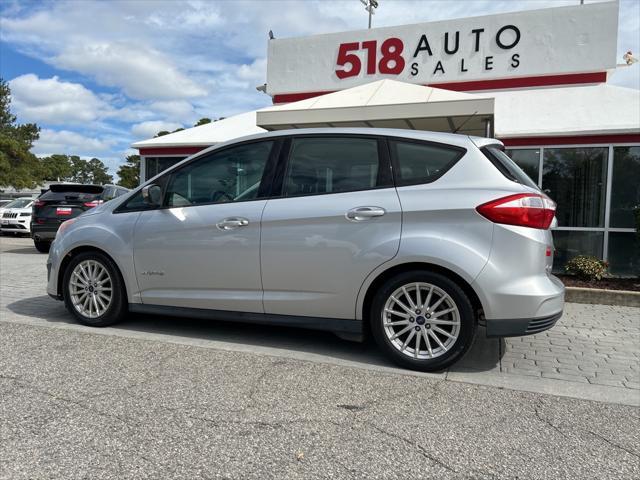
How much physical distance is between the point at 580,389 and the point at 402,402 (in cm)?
143

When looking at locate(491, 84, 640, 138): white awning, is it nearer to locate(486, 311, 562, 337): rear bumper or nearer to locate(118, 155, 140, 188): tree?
locate(486, 311, 562, 337): rear bumper

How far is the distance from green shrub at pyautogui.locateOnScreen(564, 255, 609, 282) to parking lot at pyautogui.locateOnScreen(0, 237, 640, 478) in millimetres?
3012

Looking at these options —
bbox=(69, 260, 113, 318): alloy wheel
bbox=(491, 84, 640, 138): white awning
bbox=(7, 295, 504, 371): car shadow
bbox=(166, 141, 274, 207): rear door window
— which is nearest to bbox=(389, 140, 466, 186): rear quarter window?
bbox=(166, 141, 274, 207): rear door window

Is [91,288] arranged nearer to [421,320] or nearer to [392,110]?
[421,320]

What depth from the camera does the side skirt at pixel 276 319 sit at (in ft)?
13.5

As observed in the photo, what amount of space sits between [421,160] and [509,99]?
894 centimetres

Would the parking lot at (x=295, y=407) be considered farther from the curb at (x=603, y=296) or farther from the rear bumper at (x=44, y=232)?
the rear bumper at (x=44, y=232)

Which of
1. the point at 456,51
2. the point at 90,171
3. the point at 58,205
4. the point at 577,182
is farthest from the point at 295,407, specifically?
the point at 90,171

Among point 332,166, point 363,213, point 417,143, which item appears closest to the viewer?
point 363,213

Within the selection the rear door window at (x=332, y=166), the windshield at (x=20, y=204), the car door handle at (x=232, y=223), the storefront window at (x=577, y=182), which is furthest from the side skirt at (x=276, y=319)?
the windshield at (x=20, y=204)

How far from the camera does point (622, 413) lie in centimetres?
333

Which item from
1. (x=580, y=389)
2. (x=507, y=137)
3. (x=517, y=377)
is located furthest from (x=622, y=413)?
(x=507, y=137)

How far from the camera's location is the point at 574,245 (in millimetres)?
9695

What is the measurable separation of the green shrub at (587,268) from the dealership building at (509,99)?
1099 millimetres
